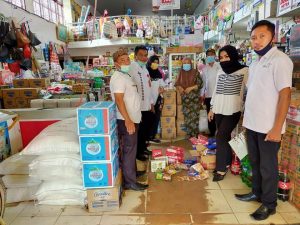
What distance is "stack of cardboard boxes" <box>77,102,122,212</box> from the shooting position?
2.04 m

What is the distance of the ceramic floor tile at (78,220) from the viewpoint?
2043 millimetres

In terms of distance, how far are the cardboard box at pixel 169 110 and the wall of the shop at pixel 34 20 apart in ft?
13.7

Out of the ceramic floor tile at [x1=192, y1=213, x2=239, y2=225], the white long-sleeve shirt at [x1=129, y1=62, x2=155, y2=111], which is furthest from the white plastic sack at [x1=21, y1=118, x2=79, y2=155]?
the ceramic floor tile at [x1=192, y1=213, x2=239, y2=225]

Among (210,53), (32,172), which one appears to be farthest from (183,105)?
(32,172)

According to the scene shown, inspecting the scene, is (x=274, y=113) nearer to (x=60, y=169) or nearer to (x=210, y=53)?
(x=60, y=169)

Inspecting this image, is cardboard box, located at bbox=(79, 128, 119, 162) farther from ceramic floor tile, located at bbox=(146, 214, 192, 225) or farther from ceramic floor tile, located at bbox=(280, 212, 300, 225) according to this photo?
ceramic floor tile, located at bbox=(280, 212, 300, 225)

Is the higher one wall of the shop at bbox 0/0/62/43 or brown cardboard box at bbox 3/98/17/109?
wall of the shop at bbox 0/0/62/43

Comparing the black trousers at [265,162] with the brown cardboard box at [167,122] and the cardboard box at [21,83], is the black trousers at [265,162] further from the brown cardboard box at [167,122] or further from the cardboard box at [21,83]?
the cardboard box at [21,83]

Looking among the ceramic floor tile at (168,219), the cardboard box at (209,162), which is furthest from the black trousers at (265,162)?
the cardboard box at (209,162)

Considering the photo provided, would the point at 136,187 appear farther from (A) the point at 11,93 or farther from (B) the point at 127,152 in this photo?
(A) the point at 11,93

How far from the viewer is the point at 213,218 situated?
2.04 meters

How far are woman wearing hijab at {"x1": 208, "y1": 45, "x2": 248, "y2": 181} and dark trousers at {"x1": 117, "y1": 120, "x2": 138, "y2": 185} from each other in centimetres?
92

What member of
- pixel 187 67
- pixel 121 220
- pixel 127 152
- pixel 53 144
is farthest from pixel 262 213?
pixel 187 67

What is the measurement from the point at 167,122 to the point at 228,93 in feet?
6.33
